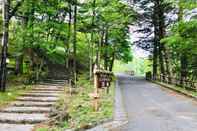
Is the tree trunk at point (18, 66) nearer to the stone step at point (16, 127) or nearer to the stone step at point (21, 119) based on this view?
the stone step at point (21, 119)

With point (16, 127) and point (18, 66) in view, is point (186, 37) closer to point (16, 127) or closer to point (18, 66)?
point (18, 66)

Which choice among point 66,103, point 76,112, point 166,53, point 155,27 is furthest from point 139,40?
point 76,112

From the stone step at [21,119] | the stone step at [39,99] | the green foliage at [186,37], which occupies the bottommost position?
the stone step at [21,119]

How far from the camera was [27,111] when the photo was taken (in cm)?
1421

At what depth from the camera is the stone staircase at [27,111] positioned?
1221 centimetres

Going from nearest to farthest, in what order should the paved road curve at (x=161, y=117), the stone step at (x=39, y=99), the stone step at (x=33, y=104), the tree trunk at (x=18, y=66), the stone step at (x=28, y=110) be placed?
the paved road curve at (x=161, y=117)
the stone step at (x=28, y=110)
the stone step at (x=33, y=104)
the stone step at (x=39, y=99)
the tree trunk at (x=18, y=66)

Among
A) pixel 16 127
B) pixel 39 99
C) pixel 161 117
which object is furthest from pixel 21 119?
pixel 161 117

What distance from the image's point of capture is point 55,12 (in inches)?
1017

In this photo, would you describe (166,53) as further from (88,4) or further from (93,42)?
(88,4)

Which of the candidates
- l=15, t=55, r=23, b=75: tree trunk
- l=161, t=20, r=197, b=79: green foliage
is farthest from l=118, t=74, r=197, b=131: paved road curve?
l=15, t=55, r=23, b=75: tree trunk

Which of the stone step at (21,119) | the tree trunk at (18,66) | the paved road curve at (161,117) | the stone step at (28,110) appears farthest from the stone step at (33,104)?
the tree trunk at (18,66)

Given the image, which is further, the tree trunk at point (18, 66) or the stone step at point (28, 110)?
the tree trunk at point (18, 66)

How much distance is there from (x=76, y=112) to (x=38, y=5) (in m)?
12.6

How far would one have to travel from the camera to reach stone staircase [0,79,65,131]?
40.1 feet
